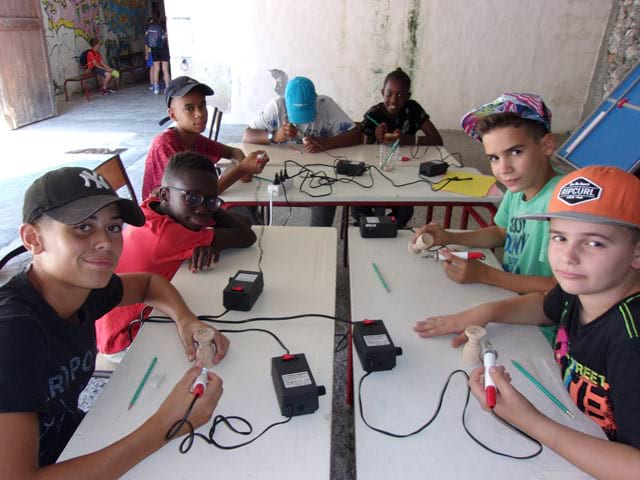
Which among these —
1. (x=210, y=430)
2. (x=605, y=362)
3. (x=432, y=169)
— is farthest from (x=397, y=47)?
(x=210, y=430)

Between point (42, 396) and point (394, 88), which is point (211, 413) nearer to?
point (42, 396)

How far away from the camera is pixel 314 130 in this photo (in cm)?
323

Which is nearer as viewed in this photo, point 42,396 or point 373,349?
point 42,396

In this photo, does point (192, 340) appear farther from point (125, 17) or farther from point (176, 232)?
point (125, 17)

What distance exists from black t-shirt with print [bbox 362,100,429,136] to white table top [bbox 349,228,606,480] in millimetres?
2027

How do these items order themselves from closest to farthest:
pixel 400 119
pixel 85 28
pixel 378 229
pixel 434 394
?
pixel 434 394 < pixel 378 229 < pixel 400 119 < pixel 85 28

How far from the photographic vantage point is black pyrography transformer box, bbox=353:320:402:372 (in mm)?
1116

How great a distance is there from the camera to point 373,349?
1117 mm

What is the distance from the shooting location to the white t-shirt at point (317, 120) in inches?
124

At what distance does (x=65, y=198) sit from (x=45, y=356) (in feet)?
1.07

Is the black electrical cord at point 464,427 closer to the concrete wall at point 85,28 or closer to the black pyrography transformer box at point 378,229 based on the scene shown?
the black pyrography transformer box at point 378,229

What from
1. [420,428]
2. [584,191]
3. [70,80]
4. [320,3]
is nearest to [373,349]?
[420,428]

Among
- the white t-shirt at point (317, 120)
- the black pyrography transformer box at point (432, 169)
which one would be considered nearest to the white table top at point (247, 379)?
the black pyrography transformer box at point (432, 169)

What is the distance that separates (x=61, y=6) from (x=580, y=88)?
28.8 ft
